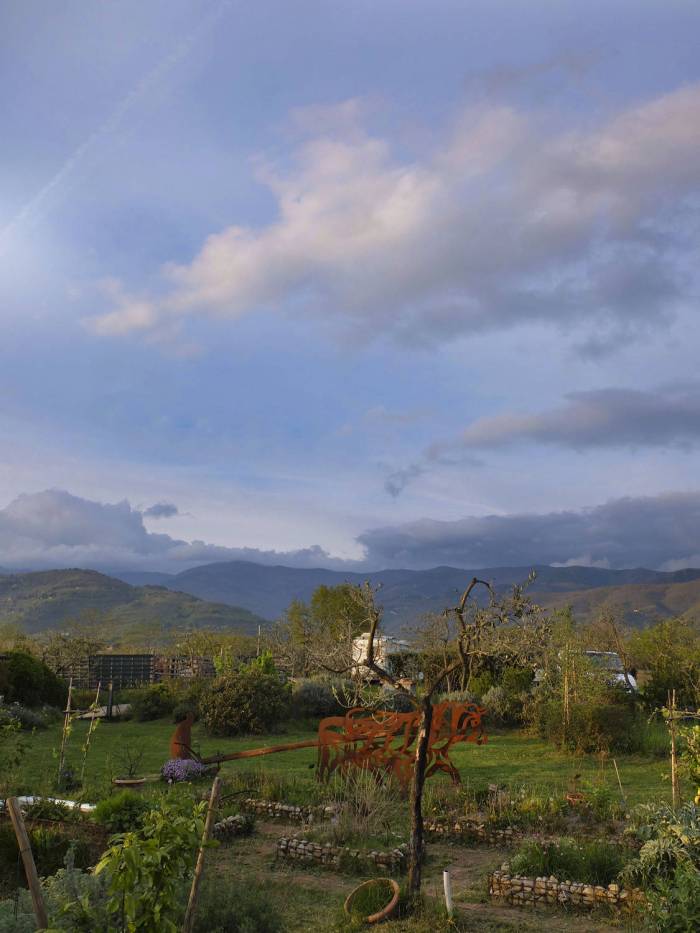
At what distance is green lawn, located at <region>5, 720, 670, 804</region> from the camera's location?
1249cm

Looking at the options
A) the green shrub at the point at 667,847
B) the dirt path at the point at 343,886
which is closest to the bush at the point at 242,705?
the dirt path at the point at 343,886

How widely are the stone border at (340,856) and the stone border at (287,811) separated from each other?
49.6 inches

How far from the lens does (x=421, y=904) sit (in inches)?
267

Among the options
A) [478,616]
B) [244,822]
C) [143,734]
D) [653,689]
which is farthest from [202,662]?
[478,616]

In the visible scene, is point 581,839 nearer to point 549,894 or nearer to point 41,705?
point 549,894

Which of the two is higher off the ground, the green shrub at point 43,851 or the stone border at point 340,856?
the green shrub at point 43,851

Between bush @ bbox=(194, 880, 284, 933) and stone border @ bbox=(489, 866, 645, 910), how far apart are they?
2.18 m

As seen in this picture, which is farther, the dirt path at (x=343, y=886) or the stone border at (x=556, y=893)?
the stone border at (x=556, y=893)

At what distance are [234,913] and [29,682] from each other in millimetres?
17434

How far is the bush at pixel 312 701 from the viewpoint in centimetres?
2150

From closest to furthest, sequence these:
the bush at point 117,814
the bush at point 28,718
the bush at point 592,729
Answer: the bush at point 117,814, the bush at point 592,729, the bush at point 28,718

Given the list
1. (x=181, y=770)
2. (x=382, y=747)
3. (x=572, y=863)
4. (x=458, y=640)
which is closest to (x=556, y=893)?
(x=572, y=863)

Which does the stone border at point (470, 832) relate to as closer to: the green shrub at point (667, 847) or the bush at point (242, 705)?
the green shrub at point (667, 847)

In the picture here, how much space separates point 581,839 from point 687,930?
2874 mm
